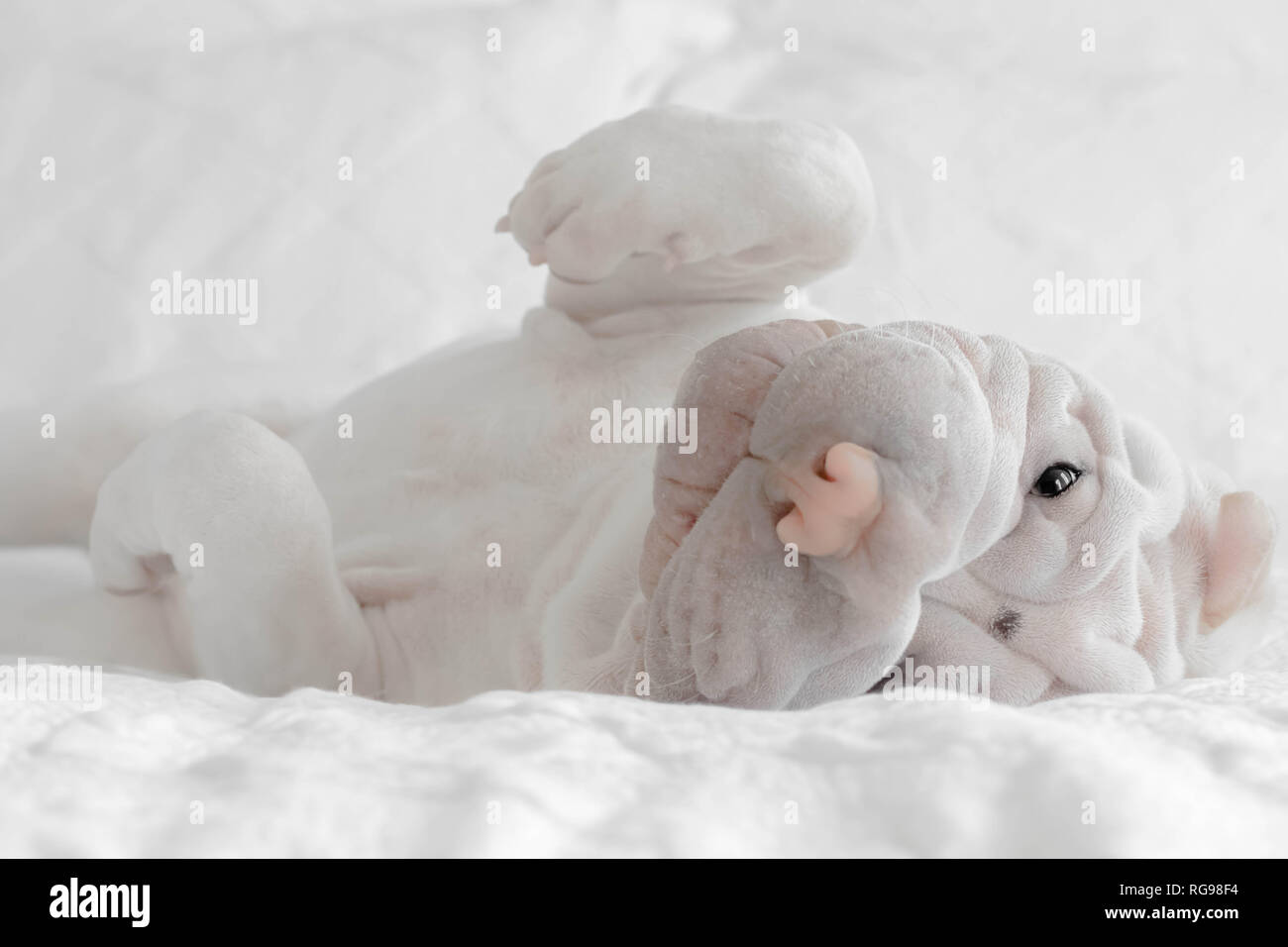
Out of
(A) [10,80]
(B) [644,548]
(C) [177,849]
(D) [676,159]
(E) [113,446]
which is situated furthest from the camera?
(A) [10,80]

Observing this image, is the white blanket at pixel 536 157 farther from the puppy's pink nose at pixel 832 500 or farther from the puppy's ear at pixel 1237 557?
the puppy's pink nose at pixel 832 500

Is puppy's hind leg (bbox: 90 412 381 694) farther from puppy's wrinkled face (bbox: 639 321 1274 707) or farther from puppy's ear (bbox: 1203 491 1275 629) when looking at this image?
puppy's ear (bbox: 1203 491 1275 629)

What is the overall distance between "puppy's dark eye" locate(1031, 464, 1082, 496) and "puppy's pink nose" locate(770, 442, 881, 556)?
6.4 inches

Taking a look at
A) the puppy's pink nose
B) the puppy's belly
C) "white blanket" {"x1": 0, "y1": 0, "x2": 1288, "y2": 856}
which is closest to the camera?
the puppy's pink nose

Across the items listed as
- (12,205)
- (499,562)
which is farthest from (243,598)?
(12,205)

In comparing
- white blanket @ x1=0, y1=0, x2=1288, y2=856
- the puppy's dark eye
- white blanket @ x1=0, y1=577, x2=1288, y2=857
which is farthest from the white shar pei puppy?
white blanket @ x1=0, y1=0, x2=1288, y2=856

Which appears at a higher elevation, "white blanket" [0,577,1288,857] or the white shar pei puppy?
the white shar pei puppy

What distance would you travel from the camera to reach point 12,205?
2.09 meters

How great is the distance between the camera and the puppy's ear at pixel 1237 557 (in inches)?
37.5

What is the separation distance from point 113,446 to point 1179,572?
109 centimetres

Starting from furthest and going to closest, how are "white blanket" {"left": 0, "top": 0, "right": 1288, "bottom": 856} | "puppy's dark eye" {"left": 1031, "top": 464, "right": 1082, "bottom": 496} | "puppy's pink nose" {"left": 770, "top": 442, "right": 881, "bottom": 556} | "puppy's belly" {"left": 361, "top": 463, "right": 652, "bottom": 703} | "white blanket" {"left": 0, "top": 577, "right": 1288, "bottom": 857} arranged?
"white blanket" {"left": 0, "top": 0, "right": 1288, "bottom": 856}, "puppy's belly" {"left": 361, "top": 463, "right": 652, "bottom": 703}, "puppy's dark eye" {"left": 1031, "top": 464, "right": 1082, "bottom": 496}, "puppy's pink nose" {"left": 770, "top": 442, "right": 881, "bottom": 556}, "white blanket" {"left": 0, "top": 577, "right": 1288, "bottom": 857}

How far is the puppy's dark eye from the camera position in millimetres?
857
